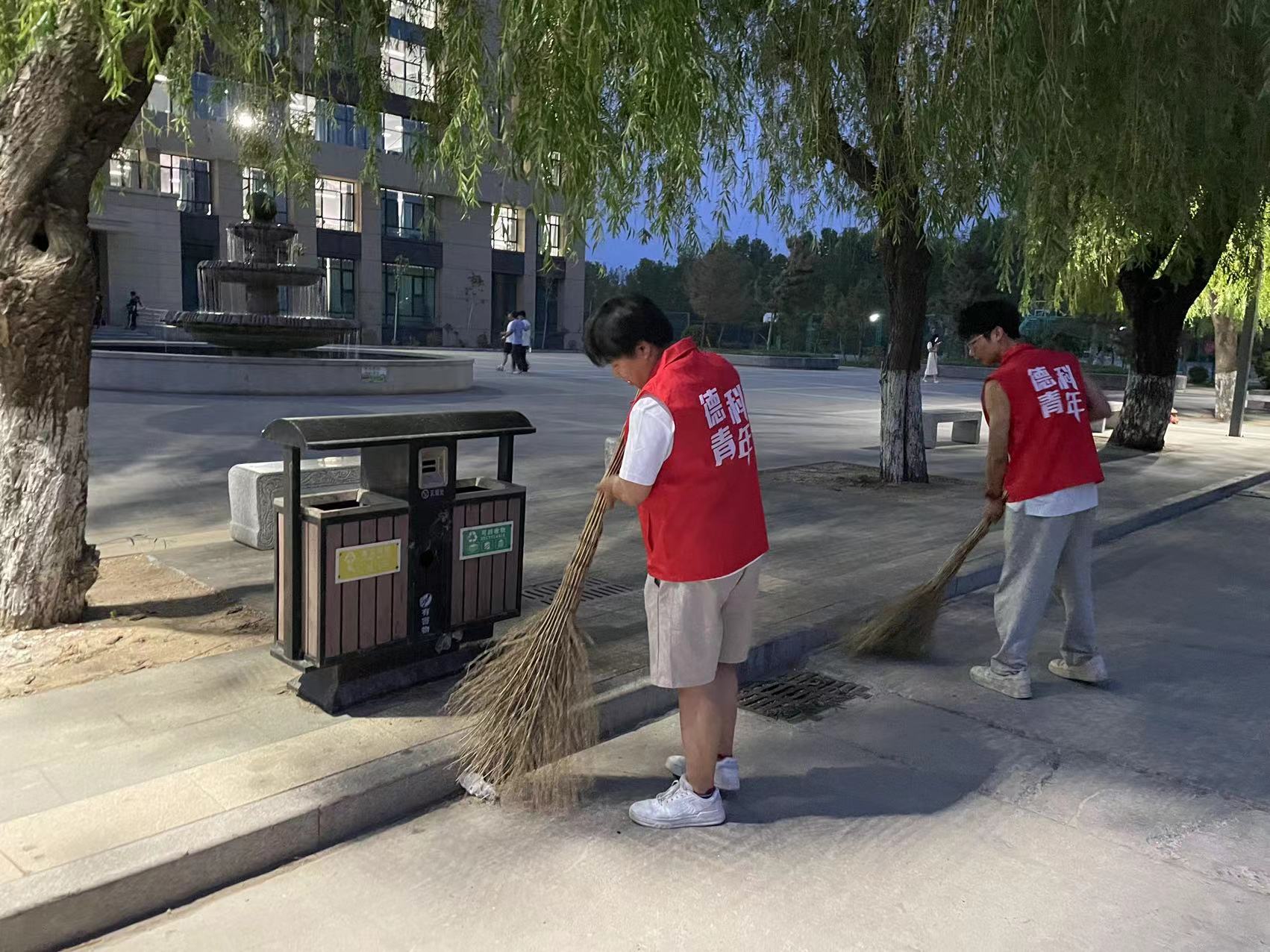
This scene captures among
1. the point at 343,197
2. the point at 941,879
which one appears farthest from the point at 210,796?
the point at 343,197

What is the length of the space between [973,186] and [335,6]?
502cm

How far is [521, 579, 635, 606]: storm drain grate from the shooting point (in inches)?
234

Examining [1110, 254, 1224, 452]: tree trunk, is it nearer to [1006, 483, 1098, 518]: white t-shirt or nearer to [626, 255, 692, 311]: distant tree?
[1006, 483, 1098, 518]: white t-shirt

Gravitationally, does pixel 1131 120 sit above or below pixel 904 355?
above

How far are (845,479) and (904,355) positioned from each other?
1.52 metres

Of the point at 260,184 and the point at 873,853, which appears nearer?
the point at 873,853

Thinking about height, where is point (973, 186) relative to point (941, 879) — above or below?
above

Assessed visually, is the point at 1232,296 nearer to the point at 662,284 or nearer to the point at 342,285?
the point at 342,285

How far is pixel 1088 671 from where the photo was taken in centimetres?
507


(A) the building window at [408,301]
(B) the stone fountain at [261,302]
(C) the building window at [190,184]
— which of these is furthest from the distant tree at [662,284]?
(B) the stone fountain at [261,302]

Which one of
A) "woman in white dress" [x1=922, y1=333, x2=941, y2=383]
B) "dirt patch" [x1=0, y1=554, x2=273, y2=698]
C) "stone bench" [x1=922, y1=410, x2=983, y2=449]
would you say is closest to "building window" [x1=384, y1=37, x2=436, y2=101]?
"dirt patch" [x1=0, y1=554, x2=273, y2=698]

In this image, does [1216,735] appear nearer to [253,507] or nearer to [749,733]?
[749,733]

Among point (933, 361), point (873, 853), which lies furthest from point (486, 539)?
point (933, 361)

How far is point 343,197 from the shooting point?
153 feet
